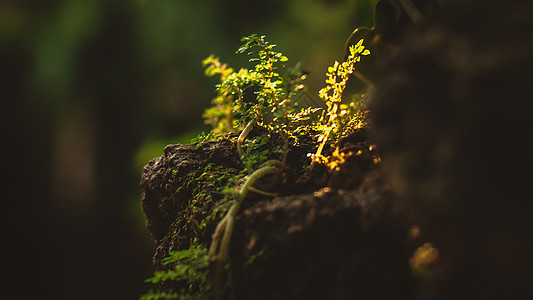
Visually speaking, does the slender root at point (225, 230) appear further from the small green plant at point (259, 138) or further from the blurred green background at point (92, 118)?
the blurred green background at point (92, 118)

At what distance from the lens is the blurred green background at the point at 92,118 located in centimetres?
243

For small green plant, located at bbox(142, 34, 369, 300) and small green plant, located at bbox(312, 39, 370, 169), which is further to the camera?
small green plant, located at bbox(312, 39, 370, 169)

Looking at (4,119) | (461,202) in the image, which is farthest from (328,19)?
(4,119)

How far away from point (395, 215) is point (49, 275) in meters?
2.93

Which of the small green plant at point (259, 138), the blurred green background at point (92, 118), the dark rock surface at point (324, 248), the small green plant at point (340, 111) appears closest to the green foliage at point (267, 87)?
the small green plant at point (259, 138)

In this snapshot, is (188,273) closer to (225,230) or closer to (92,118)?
(225,230)

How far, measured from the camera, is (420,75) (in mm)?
522

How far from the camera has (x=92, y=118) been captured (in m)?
2.63

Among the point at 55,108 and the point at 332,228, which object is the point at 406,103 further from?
the point at 55,108

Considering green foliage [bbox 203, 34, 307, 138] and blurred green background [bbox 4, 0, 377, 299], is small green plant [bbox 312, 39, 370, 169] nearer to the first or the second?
green foliage [bbox 203, 34, 307, 138]

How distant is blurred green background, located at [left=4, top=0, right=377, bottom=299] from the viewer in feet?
7.98

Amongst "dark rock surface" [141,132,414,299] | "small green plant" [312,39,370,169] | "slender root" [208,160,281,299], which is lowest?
"dark rock surface" [141,132,414,299]

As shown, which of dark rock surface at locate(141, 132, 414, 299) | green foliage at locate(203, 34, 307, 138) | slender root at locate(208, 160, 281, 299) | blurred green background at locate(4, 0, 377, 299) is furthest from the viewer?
blurred green background at locate(4, 0, 377, 299)

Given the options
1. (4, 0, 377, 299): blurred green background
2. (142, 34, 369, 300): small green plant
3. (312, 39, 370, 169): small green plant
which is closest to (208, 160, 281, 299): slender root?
(142, 34, 369, 300): small green plant
